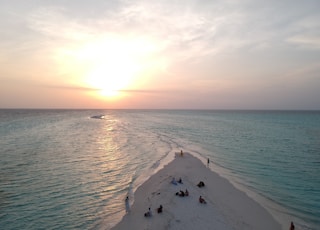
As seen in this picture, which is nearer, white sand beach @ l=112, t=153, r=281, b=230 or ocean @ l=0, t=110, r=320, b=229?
white sand beach @ l=112, t=153, r=281, b=230

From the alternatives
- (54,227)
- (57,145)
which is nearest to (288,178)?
(54,227)

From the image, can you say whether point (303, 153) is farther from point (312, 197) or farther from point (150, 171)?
point (150, 171)

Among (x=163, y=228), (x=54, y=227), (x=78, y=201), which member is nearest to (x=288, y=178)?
(x=163, y=228)

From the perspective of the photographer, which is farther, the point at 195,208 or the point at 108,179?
the point at 108,179

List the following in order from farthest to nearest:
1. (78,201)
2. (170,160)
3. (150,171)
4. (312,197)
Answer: (170,160) < (150,171) < (312,197) < (78,201)

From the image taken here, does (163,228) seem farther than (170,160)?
No

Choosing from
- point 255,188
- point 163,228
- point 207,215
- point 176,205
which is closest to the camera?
point 163,228

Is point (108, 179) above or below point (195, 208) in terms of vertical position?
below

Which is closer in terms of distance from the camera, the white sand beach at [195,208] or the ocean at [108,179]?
the white sand beach at [195,208]
